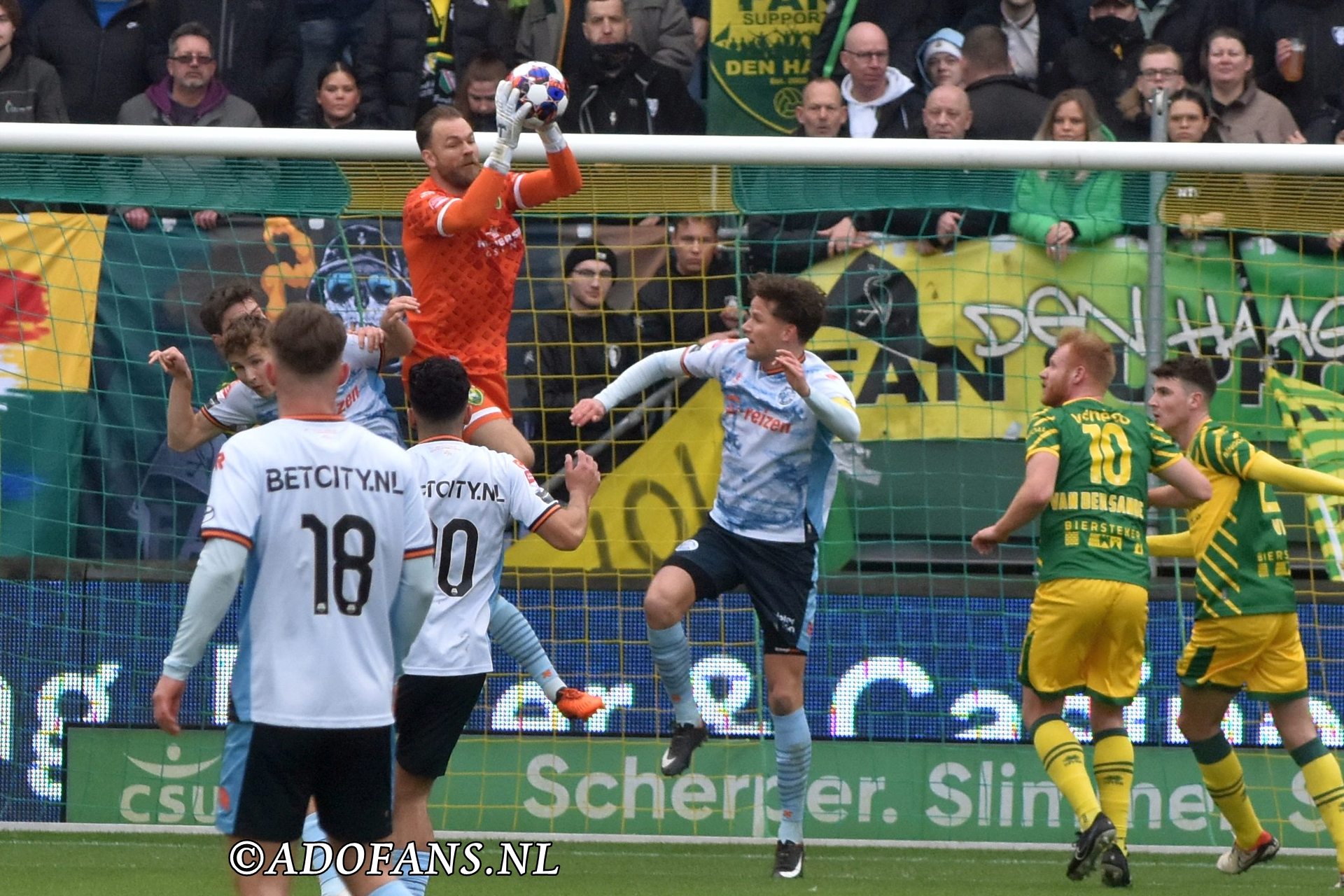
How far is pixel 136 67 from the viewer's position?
1066 cm

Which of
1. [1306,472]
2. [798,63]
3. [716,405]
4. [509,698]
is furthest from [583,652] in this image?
[798,63]

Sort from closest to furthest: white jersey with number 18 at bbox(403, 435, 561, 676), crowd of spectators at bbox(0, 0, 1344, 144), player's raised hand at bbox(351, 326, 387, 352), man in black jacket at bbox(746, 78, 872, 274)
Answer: white jersey with number 18 at bbox(403, 435, 561, 676) → player's raised hand at bbox(351, 326, 387, 352) → man in black jacket at bbox(746, 78, 872, 274) → crowd of spectators at bbox(0, 0, 1344, 144)

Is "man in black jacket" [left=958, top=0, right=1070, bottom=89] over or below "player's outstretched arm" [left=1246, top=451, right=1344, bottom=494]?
over

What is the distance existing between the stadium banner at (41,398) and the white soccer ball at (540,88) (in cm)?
292

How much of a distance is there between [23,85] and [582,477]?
6019mm

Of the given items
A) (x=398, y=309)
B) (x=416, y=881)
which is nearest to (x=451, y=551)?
(x=416, y=881)

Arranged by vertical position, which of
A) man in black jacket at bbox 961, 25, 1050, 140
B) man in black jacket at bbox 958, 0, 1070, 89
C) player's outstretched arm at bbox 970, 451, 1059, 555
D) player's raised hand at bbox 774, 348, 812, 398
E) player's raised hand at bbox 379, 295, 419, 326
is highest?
man in black jacket at bbox 958, 0, 1070, 89

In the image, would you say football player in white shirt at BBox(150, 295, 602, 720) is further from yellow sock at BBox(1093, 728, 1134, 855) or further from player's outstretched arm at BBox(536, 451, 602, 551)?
yellow sock at BBox(1093, 728, 1134, 855)

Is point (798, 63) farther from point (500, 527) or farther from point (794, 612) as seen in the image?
point (500, 527)

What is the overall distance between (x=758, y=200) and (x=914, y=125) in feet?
7.08

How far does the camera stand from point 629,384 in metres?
7.30

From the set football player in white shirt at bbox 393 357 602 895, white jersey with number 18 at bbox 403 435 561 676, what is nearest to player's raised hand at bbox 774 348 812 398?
football player in white shirt at bbox 393 357 602 895

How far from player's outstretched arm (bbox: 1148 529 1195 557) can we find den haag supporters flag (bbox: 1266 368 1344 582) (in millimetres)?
1262

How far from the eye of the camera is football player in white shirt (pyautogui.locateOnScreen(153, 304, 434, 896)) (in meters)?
4.54
